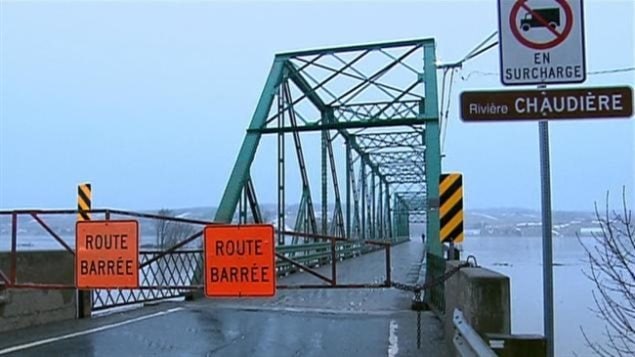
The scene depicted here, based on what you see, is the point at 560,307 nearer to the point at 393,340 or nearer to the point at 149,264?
the point at 393,340

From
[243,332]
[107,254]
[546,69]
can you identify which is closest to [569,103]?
[546,69]

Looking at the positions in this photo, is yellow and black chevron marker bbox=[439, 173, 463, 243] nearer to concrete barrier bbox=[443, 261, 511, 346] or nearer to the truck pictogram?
concrete barrier bbox=[443, 261, 511, 346]

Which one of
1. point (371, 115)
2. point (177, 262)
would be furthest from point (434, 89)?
point (177, 262)

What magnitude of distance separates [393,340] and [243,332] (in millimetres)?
2039

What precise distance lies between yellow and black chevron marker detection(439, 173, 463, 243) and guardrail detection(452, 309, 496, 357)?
21.3 ft

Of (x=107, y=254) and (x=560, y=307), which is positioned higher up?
(x=107, y=254)

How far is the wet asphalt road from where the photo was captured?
27.0 ft

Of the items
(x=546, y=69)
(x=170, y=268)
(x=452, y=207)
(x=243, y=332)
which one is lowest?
(x=243, y=332)

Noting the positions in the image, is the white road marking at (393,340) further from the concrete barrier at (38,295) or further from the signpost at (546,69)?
the concrete barrier at (38,295)

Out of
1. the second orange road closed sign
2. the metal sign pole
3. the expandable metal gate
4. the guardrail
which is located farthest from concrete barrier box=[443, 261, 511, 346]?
the second orange road closed sign

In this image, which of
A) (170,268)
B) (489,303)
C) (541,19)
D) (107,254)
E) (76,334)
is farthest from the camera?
(170,268)

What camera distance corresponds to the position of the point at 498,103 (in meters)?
3.90

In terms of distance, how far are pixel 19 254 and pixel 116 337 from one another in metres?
1.97

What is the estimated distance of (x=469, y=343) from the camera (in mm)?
3578
